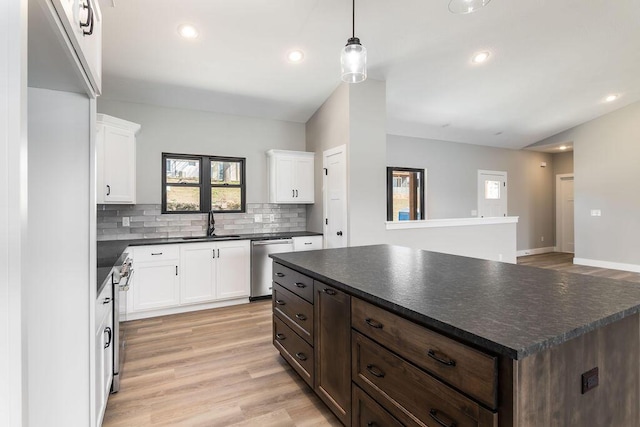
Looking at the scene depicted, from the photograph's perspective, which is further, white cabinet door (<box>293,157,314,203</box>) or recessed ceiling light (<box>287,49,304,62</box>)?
white cabinet door (<box>293,157,314,203</box>)

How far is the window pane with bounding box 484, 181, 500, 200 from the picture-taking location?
782cm

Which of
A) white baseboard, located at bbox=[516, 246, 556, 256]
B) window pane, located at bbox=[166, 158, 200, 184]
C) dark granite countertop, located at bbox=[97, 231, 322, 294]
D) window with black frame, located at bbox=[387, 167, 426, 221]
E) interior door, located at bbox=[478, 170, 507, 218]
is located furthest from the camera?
white baseboard, located at bbox=[516, 246, 556, 256]

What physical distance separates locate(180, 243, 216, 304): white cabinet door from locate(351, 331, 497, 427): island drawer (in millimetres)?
2961

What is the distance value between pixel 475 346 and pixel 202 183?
4413 millimetres

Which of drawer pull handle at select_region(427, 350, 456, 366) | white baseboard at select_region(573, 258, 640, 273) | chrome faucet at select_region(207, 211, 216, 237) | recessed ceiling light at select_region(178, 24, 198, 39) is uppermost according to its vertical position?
recessed ceiling light at select_region(178, 24, 198, 39)

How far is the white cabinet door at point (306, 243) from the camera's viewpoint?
4.74 metres

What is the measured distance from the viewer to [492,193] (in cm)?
793

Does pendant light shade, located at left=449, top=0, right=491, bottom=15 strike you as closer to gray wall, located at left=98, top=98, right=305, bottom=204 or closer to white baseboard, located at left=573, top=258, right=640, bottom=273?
gray wall, located at left=98, top=98, right=305, bottom=204

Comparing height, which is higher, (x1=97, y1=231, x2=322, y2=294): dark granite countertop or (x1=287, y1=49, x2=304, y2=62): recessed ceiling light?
(x1=287, y1=49, x2=304, y2=62): recessed ceiling light

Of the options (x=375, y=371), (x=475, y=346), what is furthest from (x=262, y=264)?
(x=475, y=346)

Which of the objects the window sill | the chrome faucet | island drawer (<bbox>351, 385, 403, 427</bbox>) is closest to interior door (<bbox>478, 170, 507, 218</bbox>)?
the window sill

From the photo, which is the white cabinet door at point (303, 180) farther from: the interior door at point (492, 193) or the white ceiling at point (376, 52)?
the interior door at point (492, 193)

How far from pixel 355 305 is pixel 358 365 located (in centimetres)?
30

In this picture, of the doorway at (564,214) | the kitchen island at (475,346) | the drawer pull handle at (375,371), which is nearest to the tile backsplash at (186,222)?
the kitchen island at (475,346)
